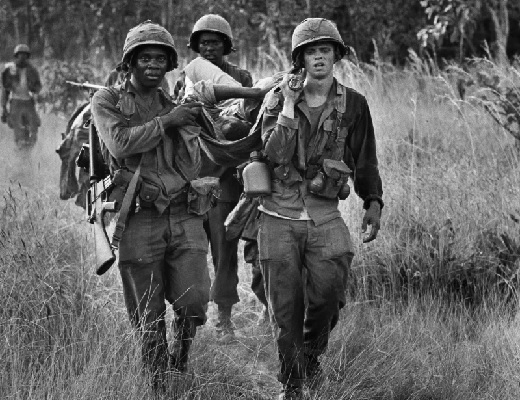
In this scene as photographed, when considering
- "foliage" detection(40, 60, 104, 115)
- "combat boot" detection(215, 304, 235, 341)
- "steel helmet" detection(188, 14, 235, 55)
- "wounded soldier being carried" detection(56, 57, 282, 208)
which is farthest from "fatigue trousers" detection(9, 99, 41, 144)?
"combat boot" detection(215, 304, 235, 341)

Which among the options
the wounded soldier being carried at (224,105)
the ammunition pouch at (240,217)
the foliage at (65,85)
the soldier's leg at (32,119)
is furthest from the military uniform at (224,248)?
the foliage at (65,85)

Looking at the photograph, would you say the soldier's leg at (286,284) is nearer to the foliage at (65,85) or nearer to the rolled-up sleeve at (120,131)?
the rolled-up sleeve at (120,131)

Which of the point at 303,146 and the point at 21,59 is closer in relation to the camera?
the point at 303,146

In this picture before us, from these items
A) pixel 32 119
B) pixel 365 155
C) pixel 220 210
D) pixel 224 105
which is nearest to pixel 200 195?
pixel 365 155

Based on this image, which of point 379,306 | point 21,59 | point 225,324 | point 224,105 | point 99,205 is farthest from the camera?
point 21,59

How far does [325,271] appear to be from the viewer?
527 centimetres

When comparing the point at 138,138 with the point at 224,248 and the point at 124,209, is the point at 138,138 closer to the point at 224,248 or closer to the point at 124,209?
A: the point at 124,209

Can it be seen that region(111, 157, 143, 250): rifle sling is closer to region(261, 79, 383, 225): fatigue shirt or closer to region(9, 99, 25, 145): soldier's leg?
region(261, 79, 383, 225): fatigue shirt

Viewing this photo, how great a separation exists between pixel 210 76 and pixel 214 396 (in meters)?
2.40

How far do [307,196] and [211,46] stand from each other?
2.15 m

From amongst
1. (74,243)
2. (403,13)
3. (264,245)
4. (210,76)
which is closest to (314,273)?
(264,245)

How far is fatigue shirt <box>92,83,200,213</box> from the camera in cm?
Result: 507

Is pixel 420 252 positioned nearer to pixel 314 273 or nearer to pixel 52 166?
pixel 314 273

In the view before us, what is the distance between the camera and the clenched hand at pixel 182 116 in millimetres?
5141
